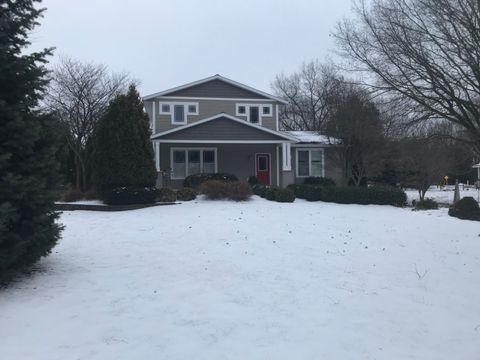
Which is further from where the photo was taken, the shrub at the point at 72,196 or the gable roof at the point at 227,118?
the gable roof at the point at 227,118

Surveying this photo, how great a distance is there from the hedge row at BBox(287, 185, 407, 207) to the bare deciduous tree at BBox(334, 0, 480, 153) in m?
8.28

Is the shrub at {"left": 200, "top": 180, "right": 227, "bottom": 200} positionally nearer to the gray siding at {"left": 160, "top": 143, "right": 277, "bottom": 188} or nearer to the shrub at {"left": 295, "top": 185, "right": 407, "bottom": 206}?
the shrub at {"left": 295, "top": 185, "right": 407, "bottom": 206}

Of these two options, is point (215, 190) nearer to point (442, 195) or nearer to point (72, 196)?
point (72, 196)

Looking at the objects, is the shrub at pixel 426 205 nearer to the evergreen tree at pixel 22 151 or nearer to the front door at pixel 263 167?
the front door at pixel 263 167

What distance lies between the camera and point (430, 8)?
36.4 feet

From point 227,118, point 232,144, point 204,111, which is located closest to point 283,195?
point 227,118

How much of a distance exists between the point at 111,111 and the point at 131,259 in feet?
36.4

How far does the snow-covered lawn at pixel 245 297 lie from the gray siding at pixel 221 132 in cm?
1173

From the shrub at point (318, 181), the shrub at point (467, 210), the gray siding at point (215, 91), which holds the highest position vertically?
the gray siding at point (215, 91)

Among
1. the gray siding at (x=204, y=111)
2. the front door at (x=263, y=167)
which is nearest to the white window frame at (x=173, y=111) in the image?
the gray siding at (x=204, y=111)

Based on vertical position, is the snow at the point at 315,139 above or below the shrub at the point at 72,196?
above

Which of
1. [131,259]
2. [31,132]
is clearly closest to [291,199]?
[131,259]

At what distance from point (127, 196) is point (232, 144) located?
34.1ft

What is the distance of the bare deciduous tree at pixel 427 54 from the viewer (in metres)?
10.9
